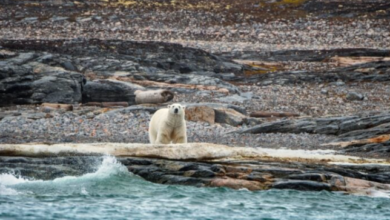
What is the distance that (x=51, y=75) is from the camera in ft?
104

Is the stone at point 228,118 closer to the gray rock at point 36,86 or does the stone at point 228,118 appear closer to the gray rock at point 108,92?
the gray rock at point 108,92

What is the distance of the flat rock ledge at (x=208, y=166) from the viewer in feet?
54.3

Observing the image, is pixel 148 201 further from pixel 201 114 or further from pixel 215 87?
pixel 215 87

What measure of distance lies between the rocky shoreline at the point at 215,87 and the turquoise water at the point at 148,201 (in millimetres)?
321

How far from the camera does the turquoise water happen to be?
48.2 feet

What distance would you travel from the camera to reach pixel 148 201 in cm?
1565

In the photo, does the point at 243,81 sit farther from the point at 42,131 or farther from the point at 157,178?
the point at 157,178

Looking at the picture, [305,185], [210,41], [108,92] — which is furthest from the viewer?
[210,41]

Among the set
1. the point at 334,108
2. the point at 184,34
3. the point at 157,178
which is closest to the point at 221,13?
the point at 184,34

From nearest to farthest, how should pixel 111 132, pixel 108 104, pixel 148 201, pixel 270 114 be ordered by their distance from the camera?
pixel 148 201 → pixel 111 132 → pixel 270 114 → pixel 108 104

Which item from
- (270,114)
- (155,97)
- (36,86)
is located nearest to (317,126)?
(270,114)

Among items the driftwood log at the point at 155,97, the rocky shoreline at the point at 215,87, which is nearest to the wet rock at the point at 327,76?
the rocky shoreline at the point at 215,87

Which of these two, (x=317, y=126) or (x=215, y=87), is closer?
(x=317, y=126)

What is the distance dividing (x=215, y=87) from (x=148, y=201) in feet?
64.7
